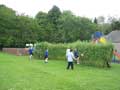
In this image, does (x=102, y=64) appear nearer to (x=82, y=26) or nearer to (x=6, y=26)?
(x=6, y=26)

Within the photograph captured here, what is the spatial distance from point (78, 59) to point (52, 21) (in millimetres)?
65459

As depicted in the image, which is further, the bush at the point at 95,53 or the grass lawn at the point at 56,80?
the bush at the point at 95,53

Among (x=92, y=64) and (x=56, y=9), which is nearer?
(x=92, y=64)

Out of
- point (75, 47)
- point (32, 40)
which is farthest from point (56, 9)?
point (75, 47)

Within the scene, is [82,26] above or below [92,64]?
above

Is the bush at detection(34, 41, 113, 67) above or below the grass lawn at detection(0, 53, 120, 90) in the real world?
above

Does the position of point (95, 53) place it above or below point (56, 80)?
above

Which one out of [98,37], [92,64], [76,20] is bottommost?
[92,64]

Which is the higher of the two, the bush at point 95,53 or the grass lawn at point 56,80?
the bush at point 95,53

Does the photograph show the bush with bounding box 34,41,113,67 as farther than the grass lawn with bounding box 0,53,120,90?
Yes

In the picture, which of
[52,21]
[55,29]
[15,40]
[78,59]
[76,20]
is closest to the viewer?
[78,59]

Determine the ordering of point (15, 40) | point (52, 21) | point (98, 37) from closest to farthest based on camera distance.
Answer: point (98, 37) → point (15, 40) → point (52, 21)

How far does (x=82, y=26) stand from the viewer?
91812mm

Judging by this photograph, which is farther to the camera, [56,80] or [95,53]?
[95,53]
